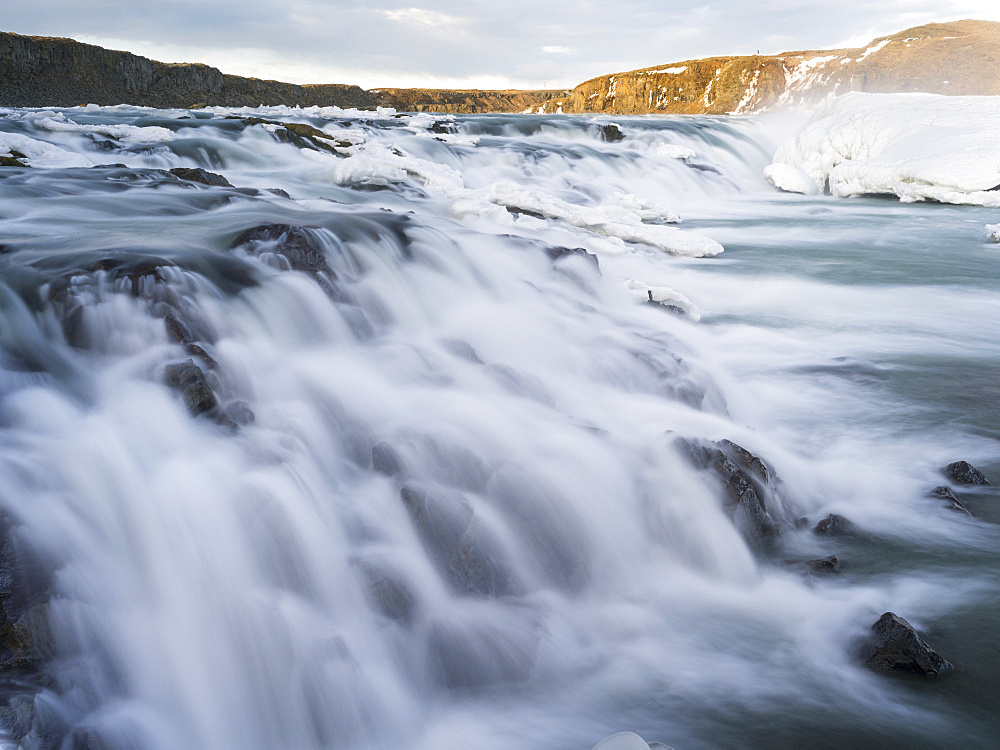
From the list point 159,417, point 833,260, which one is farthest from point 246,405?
point 833,260

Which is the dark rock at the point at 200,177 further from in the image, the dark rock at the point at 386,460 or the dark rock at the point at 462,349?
the dark rock at the point at 386,460

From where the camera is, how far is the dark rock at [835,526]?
3.60 m

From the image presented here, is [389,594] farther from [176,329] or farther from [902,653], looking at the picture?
[176,329]

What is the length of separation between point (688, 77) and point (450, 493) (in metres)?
58.6

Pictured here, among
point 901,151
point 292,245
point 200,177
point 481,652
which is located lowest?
point 481,652

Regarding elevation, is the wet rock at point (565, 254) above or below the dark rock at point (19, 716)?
above

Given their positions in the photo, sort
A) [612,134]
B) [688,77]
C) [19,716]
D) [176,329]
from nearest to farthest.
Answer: [19,716]
[176,329]
[612,134]
[688,77]

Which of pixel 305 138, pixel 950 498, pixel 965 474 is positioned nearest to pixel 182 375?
pixel 950 498

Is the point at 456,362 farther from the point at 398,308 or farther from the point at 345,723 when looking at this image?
the point at 345,723

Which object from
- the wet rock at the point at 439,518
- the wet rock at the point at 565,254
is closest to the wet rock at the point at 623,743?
the wet rock at the point at 439,518

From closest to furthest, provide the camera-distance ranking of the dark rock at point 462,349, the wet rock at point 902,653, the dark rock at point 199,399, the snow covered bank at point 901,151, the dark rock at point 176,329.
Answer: the wet rock at point 902,653 < the dark rock at point 199,399 < the dark rock at point 176,329 < the dark rock at point 462,349 < the snow covered bank at point 901,151

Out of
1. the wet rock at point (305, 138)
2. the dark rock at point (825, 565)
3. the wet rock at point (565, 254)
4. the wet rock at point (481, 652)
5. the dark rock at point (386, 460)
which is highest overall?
the wet rock at point (305, 138)

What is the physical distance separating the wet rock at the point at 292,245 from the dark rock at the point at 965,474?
162 inches

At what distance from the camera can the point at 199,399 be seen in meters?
3.50
